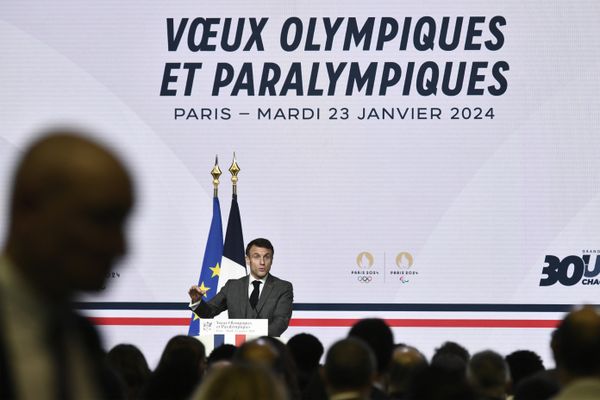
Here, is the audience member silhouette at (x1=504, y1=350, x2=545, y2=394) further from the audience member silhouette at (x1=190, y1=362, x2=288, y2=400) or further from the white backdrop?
the white backdrop

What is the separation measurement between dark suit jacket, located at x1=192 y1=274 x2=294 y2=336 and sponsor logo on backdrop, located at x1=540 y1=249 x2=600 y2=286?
6.83 feet

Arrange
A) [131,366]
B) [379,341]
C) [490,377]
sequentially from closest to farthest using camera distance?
[490,377], [379,341], [131,366]

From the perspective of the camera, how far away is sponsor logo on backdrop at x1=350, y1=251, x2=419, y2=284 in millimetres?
8672

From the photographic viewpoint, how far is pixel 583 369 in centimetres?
239

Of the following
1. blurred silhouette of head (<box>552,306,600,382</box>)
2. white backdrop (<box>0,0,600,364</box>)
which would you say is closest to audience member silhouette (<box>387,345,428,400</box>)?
blurred silhouette of head (<box>552,306,600,382</box>)

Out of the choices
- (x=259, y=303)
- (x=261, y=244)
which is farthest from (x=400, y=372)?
(x=261, y=244)

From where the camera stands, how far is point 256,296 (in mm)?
8445

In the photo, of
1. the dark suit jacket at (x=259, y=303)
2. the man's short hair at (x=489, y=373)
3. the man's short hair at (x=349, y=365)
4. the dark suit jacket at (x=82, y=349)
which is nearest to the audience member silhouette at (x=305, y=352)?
the man's short hair at (x=489, y=373)

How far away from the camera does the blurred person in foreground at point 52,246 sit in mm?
920

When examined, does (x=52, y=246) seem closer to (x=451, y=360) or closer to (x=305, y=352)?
(x=451, y=360)

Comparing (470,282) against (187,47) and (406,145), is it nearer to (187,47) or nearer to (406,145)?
(406,145)

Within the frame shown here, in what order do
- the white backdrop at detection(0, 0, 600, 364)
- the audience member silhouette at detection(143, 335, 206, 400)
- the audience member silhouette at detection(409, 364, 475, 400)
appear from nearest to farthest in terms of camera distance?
the audience member silhouette at detection(409, 364, 475, 400)
the audience member silhouette at detection(143, 335, 206, 400)
the white backdrop at detection(0, 0, 600, 364)

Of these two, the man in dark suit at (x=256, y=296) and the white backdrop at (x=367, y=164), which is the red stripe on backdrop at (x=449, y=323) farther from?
the man in dark suit at (x=256, y=296)

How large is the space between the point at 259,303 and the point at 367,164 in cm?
146
